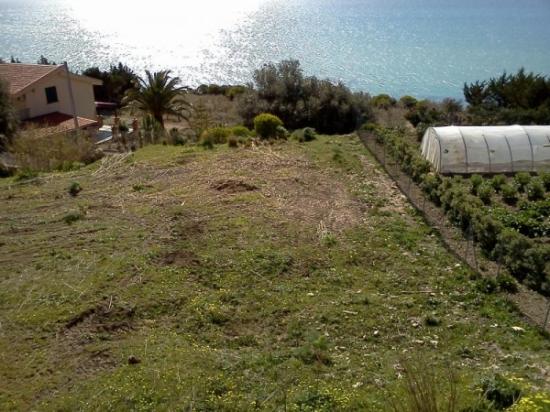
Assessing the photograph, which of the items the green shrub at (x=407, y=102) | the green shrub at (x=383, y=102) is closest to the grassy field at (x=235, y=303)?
the green shrub at (x=383, y=102)

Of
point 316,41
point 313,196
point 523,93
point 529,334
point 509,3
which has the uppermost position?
point 509,3

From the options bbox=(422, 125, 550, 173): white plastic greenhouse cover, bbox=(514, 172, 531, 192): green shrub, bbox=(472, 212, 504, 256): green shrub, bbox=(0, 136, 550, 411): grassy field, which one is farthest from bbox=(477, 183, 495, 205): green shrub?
bbox=(472, 212, 504, 256): green shrub

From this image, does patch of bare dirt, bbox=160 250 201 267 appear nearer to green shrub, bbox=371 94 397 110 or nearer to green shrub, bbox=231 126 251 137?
green shrub, bbox=231 126 251 137

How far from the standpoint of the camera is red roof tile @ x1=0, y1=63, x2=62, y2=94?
107ft

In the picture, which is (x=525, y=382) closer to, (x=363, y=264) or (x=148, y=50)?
(x=363, y=264)

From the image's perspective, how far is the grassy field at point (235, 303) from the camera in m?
8.46

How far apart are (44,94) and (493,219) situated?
29.3 meters

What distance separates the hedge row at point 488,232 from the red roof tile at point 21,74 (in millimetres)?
24704

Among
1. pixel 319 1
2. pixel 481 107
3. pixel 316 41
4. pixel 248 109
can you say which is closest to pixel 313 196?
pixel 248 109

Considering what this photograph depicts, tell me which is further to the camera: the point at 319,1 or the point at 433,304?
the point at 319,1

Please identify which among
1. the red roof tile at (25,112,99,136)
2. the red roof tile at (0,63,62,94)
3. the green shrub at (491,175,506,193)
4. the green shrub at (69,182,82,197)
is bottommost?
the green shrub at (491,175,506,193)

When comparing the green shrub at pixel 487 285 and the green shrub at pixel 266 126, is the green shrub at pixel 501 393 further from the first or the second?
the green shrub at pixel 266 126

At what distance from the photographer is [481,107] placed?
30.7 m

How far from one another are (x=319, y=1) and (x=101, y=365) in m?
147
